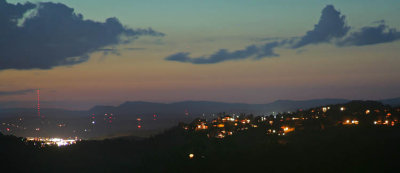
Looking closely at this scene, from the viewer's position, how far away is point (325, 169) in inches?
890

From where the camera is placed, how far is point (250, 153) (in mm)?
29844

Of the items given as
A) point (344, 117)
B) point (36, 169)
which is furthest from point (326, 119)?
point (36, 169)

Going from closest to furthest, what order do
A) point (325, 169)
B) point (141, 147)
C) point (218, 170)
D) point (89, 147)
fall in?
point (325, 169) → point (218, 170) → point (89, 147) → point (141, 147)

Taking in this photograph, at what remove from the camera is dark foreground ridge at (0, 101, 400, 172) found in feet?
81.2

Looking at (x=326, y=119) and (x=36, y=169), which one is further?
(x=326, y=119)

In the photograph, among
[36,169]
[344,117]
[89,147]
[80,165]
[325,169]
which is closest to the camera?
[325,169]

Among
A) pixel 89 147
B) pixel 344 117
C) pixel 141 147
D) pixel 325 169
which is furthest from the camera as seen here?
pixel 344 117

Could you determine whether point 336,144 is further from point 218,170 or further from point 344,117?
point 344,117

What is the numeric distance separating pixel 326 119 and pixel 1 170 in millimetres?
40233

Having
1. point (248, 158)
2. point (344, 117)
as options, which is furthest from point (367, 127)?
point (248, 158)

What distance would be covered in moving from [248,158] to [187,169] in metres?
4.99

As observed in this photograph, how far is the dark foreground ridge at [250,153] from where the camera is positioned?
81.2ft

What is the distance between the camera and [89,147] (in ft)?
Answer: 143

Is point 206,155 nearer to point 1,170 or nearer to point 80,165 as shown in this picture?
point 80,165
